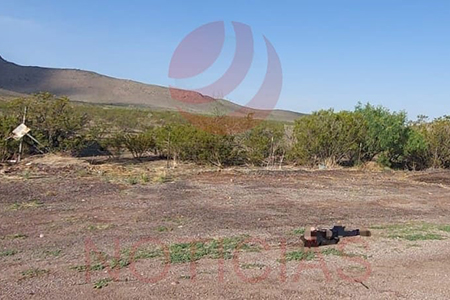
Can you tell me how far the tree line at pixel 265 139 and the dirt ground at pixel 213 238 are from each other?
5.51 meters

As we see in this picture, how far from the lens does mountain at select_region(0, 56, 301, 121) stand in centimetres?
9915

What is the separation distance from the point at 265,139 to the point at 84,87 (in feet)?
299

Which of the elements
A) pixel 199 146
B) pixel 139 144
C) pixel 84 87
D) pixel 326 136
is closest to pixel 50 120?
pixel 139 144

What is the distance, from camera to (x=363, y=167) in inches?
891

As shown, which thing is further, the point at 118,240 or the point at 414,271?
the point at 118,240

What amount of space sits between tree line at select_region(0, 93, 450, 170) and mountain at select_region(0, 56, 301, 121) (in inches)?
2819

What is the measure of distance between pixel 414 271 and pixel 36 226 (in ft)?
20.2

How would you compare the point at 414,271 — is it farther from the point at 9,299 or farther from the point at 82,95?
the point at 82,95

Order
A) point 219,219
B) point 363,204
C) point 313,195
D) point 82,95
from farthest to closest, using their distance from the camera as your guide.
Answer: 1. point 82,95
2. point 313,195
3. point 363,204
4. point 219,219

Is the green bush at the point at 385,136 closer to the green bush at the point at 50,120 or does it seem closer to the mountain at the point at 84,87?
the green bush at the point at 50,120

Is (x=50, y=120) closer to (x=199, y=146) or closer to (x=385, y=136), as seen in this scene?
(x=199, y=146)

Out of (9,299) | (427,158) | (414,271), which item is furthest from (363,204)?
(427,158)

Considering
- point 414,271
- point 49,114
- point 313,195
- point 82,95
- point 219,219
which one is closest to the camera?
point 414,271

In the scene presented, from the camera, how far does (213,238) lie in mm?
8000
